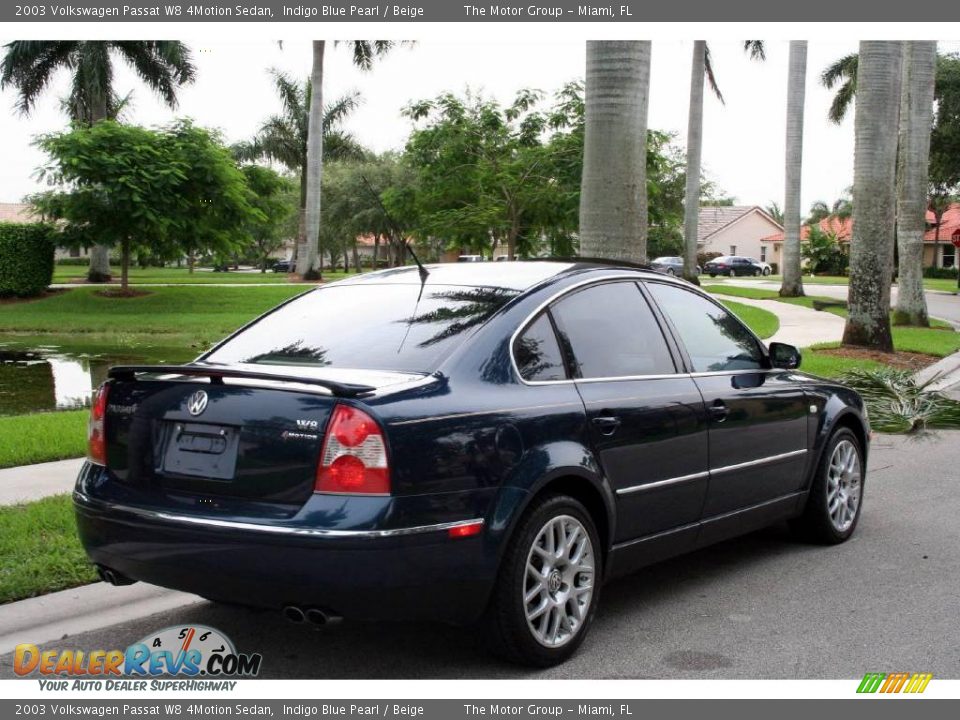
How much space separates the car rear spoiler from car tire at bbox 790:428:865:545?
3519mm

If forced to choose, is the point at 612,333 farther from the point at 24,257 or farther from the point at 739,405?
the point at 24,257

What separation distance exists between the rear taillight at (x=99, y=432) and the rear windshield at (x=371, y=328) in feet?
1.85

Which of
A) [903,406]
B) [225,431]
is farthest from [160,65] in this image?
[225,431]

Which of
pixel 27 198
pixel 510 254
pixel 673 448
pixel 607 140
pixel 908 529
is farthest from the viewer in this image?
pixel 27 198

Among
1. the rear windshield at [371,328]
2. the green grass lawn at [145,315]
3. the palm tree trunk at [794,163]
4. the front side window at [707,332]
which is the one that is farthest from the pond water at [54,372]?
the palm tree trunk at [794,163]

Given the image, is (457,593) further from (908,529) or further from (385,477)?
(908,529)

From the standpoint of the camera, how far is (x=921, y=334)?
864 inches

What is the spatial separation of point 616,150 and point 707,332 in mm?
4903

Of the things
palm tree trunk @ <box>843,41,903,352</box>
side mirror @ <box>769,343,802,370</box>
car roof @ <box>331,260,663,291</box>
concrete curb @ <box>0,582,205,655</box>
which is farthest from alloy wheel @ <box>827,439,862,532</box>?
palm tree trunk @ <box>843,41,903,352</box>

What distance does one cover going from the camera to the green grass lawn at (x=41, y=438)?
8.55m

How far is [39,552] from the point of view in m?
5.84

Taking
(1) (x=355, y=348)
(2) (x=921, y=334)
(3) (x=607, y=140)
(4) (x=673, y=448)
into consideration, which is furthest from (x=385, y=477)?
(2) (x=921, y=334)

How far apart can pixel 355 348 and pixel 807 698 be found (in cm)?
233

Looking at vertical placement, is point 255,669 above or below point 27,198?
below
